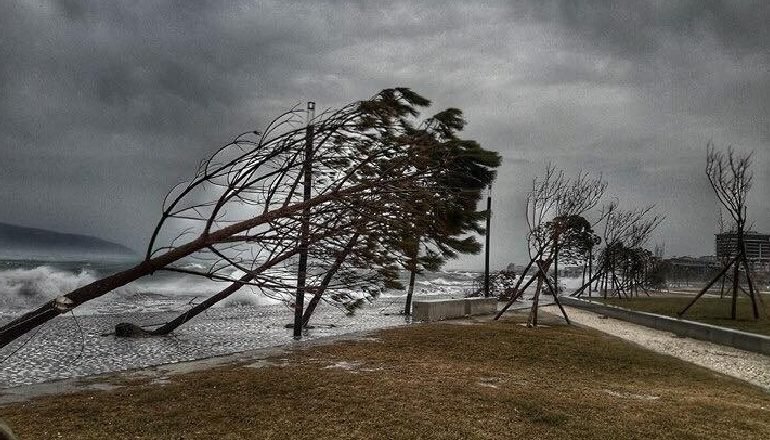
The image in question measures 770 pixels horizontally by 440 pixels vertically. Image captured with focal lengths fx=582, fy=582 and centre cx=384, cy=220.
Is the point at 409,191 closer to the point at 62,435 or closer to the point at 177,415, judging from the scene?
the point at 177,415

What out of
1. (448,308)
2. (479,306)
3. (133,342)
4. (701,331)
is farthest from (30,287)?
(701,331)

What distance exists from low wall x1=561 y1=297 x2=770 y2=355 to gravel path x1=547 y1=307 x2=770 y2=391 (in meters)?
0.25

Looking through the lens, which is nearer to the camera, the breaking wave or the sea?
the sea

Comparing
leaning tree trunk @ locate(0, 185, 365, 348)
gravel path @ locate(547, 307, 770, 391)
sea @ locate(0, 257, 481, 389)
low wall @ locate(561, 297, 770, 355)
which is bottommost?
sea @ locate(0, 257, 481, 389)

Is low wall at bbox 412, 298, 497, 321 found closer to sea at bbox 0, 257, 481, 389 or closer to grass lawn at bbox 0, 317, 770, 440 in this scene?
sea at bbox 0, 257, 481, 389

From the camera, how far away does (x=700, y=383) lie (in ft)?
30.7

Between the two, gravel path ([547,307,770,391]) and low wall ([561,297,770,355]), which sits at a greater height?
low wall ([561,297,770,355])

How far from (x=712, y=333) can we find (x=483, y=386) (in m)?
11.0

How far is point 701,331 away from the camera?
16.4 meters

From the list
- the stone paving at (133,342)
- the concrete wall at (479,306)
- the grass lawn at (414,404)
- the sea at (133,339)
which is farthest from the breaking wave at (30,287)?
the grass lawn at (414,404)

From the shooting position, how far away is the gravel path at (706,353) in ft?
35.5

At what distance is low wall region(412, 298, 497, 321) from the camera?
21.4 m

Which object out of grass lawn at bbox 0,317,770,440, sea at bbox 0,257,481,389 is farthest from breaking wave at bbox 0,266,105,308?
grass lawn at bbox 0,317,770,440

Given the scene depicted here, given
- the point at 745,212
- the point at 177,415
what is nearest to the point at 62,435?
the point at 177,415
